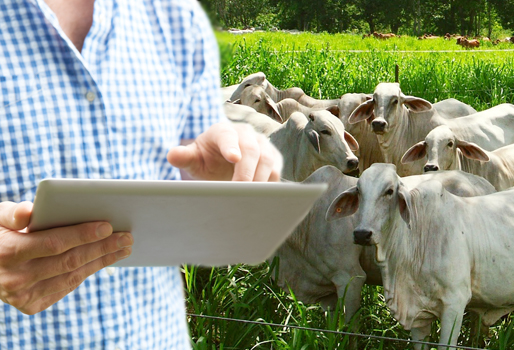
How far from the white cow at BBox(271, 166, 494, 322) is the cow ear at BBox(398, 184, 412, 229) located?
17.7 inches

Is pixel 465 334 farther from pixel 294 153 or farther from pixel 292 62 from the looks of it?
pixel 292 62

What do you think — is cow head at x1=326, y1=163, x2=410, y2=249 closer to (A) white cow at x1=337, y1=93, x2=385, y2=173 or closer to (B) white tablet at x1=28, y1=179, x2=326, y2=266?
(B) white tablet at x1=28, y1=179, x2=326, y2=266

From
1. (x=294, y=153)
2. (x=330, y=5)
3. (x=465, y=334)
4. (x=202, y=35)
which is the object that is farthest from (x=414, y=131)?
(x=330, y=5)

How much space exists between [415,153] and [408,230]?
1.64 m

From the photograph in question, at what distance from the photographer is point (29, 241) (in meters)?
0.95

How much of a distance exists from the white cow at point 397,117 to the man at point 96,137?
440 centimetres

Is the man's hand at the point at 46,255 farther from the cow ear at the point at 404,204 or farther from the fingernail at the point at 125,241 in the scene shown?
the cow ear at the point at 404,204

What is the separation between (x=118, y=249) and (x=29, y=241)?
129mm

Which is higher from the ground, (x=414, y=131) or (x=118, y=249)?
(x=118, y=249)

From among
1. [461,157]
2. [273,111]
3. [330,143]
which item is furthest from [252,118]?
[461,157]

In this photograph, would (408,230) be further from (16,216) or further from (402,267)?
(16,216)

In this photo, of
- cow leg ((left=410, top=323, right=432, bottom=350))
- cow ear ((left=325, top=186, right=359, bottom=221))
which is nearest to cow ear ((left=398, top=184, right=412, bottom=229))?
cow ear ((left=325, top=186, right=359, bottom=221))

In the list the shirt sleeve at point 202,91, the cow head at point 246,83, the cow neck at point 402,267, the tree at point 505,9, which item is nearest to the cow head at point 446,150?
the cow neck at point 402,267

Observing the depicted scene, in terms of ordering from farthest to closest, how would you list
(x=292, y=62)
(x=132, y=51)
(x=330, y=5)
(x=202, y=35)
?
1. (x=330, y=5)
2. (x=292, y=62)
3. (x=202, y=35)
4. (x=132, y=51)
